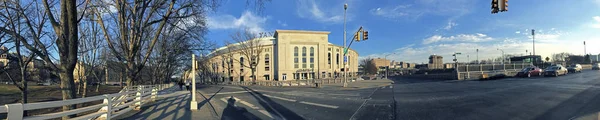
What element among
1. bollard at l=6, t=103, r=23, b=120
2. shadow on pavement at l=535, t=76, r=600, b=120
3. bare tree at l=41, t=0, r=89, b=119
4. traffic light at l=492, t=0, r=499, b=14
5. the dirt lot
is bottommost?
the dirt lot

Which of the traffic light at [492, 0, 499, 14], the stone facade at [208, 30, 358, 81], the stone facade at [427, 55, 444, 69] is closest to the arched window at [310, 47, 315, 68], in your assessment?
the stone facade at [208, 30, 358, 81]

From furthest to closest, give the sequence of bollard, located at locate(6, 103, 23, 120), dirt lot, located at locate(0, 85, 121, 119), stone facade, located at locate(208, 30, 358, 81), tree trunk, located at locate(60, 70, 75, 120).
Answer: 1. stone facade, located at locate(208, 30, 358, 81)
2. dirt lot, located at locate(0, 85, 121, 119)
3. tree trunk, located at locate(60, 70, 75, 120)
4. bollard, located at locate(6, 103, 23, 120)

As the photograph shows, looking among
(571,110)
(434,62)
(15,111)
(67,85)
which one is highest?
(434,62)

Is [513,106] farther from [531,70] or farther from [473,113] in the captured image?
[531,70]

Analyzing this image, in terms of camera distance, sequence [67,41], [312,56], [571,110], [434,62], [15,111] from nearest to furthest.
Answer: [15,111] < [67,41] < [571,110] < [312,56] < [434,62]

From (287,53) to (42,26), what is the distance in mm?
73974

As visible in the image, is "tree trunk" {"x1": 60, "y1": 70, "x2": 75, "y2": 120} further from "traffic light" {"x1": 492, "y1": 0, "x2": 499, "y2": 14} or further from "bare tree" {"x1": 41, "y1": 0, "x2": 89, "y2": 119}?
"traffic light" {"x1": 492, "y1": 0, "x2": 499, "y2": 14}

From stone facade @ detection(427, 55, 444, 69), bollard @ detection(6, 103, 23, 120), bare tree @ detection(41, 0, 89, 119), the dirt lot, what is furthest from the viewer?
stone facade @ detection(427, 55, 444, 69)

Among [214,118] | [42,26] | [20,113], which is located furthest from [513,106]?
[42,26]

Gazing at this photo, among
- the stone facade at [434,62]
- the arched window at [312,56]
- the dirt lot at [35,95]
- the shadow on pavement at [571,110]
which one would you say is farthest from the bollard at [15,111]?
the stone facade at [434,62]

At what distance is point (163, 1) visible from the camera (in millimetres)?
13305

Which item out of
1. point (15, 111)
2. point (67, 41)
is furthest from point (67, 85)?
point (15, 111)

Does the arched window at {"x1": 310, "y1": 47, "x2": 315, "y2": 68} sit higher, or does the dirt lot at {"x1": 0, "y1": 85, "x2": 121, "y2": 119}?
the arched window at {"x1": 310, "y1": 47, "x2": 315, "y2": 68}

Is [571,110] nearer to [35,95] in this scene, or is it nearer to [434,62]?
[35,95]
